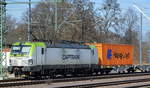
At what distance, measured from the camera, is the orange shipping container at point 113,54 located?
121ft

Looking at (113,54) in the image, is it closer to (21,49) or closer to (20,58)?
(21,49)

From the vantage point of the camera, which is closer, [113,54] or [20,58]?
[20,58]

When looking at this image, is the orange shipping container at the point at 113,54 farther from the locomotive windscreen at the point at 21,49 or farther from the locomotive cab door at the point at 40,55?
the locomotive windscreen at the point at 21,49

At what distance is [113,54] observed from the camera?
3850cm

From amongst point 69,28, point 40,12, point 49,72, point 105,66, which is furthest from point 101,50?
point 40,12

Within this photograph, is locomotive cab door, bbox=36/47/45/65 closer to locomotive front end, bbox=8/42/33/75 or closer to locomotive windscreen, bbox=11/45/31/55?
locomotive front end, bbox=8/42/33/75

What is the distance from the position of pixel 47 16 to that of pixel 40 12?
3925mm

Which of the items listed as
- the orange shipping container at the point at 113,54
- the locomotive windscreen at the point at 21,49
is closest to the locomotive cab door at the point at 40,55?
the locomotive windscreen at the point at 21,49

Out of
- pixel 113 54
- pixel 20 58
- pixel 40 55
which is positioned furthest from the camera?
pixel 113 54

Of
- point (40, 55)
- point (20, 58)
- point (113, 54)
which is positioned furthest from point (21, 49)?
point (113, 54)

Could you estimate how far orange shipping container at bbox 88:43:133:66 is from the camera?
36844mm

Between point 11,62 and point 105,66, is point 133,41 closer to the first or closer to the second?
point 105,66

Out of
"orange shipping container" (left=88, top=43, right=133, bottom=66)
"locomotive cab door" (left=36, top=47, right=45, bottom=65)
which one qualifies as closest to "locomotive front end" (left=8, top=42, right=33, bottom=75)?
"locomotive cab door" (left=36, top=47, right=45, bottom=65)

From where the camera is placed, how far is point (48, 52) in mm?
30141
